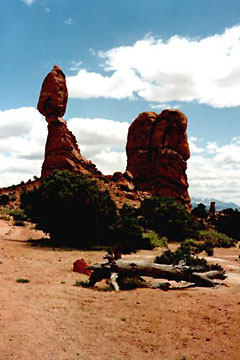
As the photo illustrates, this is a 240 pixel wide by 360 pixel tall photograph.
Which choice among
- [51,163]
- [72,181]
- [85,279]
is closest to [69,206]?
[72,181]

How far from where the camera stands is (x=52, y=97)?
191 feet

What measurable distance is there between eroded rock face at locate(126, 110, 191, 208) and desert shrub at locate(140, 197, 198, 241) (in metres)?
36.1

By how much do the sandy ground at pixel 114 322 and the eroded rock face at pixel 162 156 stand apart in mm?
60679

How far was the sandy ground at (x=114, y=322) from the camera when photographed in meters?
6.27

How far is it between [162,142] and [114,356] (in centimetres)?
6920

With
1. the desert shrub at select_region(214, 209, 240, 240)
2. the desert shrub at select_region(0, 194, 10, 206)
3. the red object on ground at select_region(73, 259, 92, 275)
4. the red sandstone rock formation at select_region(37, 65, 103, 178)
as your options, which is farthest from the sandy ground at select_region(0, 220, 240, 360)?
the red sandstone rock formation at select_region(37, 65, 103, 178)

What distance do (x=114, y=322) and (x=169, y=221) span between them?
81.9 feet

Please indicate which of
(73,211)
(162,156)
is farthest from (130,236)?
(162,156)

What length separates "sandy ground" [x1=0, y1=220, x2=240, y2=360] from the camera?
6.27 metres

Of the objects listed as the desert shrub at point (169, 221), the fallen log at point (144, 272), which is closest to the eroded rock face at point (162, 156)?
the desert shrub at point (169, 221)

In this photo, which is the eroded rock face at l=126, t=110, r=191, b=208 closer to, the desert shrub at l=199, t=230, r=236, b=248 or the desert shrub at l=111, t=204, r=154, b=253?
the desert shrub at l=199, t=230, r=236, b=248

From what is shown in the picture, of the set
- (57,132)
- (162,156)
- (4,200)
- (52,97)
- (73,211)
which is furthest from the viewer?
(162,156)

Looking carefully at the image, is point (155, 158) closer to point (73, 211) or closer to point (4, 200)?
point (4, 200)

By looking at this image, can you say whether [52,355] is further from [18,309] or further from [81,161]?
[81,161]
